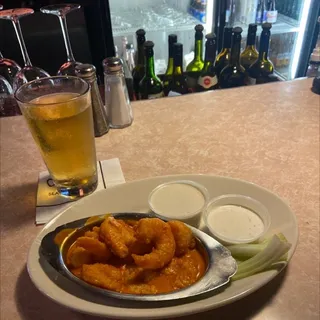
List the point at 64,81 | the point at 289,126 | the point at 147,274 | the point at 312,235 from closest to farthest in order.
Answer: the point at 147,274, the point at 312,235, the point at 64,81, the point at 289,126

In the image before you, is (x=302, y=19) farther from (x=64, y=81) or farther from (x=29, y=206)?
(x=29, y=206)

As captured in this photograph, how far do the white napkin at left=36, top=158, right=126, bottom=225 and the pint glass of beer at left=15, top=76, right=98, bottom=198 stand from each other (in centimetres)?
2

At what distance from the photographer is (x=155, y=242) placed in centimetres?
44

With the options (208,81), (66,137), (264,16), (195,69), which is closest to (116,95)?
(66,137)

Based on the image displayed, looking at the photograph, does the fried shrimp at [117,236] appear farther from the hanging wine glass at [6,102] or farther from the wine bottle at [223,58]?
the wine bottle at [223,58]

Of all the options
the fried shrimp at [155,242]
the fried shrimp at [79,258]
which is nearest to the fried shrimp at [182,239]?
the fried shrimp at [155,242]

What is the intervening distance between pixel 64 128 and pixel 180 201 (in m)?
0.22

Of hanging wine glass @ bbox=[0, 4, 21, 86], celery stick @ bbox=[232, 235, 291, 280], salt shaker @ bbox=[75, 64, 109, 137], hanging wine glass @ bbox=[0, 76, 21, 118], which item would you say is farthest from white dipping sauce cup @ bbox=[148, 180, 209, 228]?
hanging wine glass @ bbox=[0, 4, 21, 86]

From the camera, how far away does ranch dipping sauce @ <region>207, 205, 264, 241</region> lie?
1.60 feet

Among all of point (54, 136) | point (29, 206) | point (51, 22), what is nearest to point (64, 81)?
point (54, 136)

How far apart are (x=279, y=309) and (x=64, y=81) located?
0.51m

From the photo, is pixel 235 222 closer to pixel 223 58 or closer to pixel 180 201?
pixel 180 201

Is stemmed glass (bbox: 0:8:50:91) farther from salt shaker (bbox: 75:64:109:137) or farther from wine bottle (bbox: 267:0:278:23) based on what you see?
wine bottle (bbox: 267:0:278:23)

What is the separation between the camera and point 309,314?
0.44m
